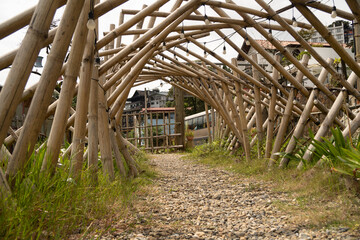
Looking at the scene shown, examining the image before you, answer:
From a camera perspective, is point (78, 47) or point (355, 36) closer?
point (78, 47)

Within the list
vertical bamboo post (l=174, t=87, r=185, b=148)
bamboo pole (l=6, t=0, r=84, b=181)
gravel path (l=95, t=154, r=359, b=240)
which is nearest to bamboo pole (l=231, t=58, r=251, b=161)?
gravel path (l=95, t=154, r=359, b=240)

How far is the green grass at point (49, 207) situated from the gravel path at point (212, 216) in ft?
0.70

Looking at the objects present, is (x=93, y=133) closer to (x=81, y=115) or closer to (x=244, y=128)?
(x=81, y=115)

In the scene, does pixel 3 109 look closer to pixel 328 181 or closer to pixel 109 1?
pixel 109 1

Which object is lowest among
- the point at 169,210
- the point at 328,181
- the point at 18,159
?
the point at 169,210

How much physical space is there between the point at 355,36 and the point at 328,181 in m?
2.36

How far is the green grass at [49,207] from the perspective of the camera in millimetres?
1689

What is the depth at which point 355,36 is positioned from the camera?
4.75m

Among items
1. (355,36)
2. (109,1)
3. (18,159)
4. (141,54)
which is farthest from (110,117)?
(355,36)

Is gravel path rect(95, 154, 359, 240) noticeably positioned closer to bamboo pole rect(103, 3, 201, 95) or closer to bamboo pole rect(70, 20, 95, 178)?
bamboo pole rect(70, 20, 95, 178)

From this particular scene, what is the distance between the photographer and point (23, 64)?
6.15 feet

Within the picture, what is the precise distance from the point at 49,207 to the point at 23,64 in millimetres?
789

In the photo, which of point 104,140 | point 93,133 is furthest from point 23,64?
point 104,140

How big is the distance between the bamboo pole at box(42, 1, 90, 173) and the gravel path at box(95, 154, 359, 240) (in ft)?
2.05
